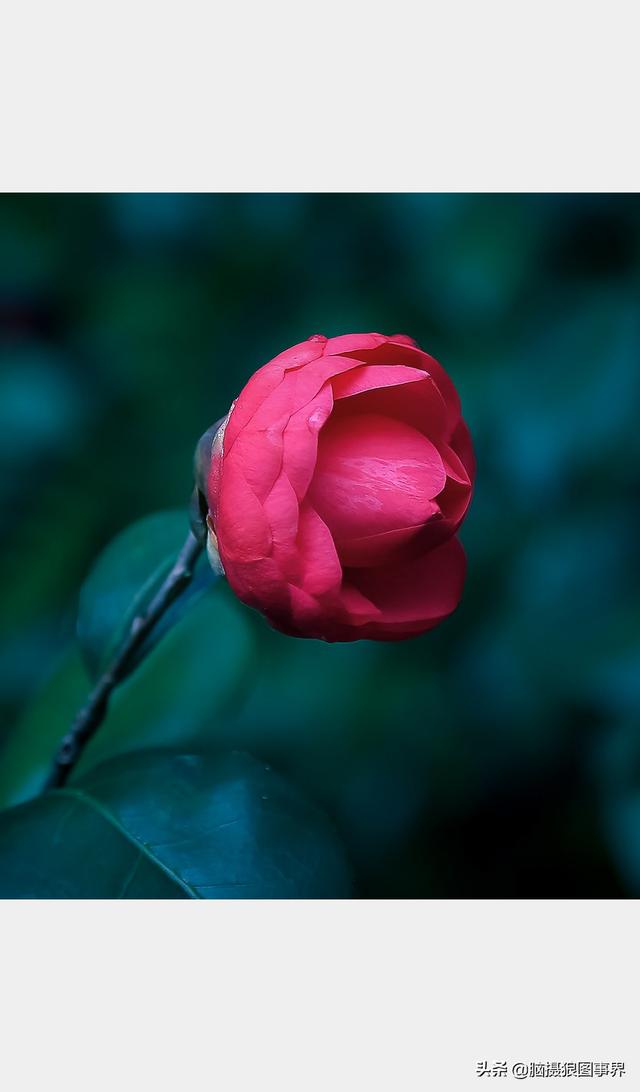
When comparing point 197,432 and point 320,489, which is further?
point 197,432

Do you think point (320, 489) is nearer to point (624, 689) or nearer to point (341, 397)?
point (341, 397)

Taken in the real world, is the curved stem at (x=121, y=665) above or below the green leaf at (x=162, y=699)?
above

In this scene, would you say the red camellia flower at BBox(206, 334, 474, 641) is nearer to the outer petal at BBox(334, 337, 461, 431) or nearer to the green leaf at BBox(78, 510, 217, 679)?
the outer petal at BBox(334, 337, 461, 431)

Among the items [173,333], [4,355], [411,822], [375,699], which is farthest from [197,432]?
[411,822]

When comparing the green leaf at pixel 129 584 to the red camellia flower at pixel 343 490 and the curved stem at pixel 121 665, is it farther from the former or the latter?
the red camellia flower at pixel 343 490

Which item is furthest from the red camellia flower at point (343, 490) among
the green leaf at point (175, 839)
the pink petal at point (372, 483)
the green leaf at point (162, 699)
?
the green leaf at point (162, 699)

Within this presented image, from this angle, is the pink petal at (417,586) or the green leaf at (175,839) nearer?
the pink petal at (417,586)

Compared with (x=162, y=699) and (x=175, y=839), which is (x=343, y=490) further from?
(x=162, y=699)
